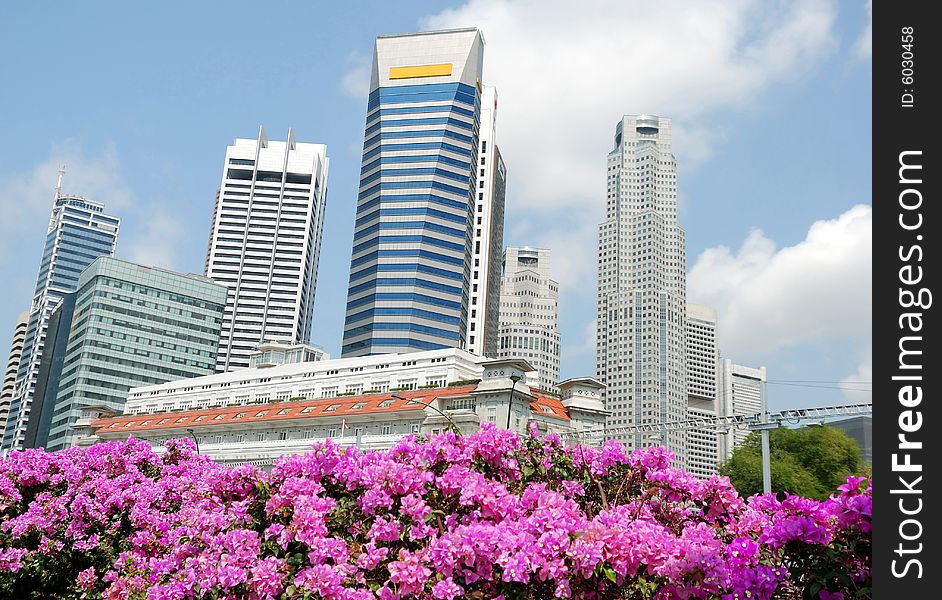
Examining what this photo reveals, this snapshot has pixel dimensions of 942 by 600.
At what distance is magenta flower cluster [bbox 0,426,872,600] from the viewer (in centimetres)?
623

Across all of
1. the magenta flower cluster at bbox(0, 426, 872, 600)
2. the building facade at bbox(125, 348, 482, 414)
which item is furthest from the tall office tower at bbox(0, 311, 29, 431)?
the magenta flower cluster at bbox(0, 426, 872, 600)

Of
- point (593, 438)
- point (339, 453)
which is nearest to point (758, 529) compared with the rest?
point (339, 453)

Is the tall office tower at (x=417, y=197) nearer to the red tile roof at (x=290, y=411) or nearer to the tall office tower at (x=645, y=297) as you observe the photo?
the red tile roof at (x=290, y=411)

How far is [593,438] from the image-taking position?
63844mm

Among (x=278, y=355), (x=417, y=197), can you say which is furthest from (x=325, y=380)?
(x=417, y=197)

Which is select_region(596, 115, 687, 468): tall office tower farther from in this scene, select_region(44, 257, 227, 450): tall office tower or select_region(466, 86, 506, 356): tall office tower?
select_region(44, 257, 227, 450): tall office tower

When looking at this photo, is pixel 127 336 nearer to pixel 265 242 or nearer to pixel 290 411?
pixel 265 242

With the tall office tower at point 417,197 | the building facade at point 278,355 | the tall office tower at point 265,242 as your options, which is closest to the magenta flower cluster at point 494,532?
the building facade at point 278,355

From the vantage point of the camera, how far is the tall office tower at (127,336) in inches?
4943

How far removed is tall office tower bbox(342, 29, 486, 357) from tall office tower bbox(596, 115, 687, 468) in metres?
62.0

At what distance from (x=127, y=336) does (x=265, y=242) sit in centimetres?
5875

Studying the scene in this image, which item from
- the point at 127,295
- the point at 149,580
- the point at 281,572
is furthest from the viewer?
the point at 127,295
